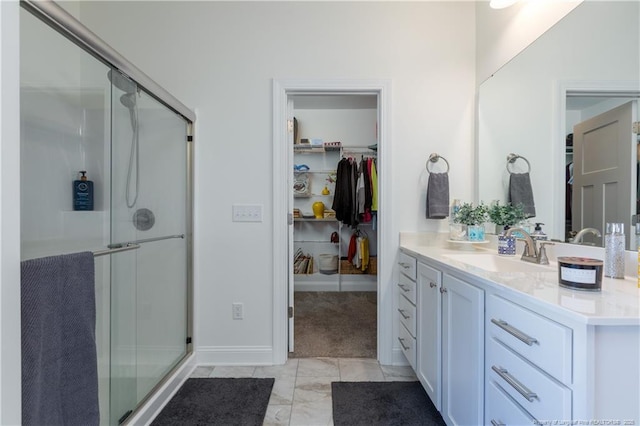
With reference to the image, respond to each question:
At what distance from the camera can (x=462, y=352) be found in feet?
3.61

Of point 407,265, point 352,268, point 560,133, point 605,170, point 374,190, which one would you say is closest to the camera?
point 605,170

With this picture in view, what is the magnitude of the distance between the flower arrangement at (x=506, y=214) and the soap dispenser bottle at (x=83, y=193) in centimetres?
238

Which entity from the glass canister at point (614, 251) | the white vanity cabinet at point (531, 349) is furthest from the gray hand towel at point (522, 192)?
the white vanity cabinet at point (531, 349)

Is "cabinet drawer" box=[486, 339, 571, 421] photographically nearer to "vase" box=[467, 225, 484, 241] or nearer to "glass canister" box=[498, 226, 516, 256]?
"glass canister" box=[498, 226, 516, 256]

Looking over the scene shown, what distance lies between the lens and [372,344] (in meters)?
2.16

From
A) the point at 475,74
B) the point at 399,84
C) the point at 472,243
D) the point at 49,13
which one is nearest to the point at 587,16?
the point at 475,74

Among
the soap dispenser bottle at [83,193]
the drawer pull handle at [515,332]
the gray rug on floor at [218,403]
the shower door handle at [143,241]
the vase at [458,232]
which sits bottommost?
the gray rug on floor at [218,403]

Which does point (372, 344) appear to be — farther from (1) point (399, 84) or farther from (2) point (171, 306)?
(1) point (399, 84)

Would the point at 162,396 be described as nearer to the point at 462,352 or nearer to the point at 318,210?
the point at 462,352

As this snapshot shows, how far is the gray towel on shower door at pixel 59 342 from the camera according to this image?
760 mm

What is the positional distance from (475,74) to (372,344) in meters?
2.17

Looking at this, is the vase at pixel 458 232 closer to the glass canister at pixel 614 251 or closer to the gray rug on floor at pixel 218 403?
the glass canister at pixel 614 251

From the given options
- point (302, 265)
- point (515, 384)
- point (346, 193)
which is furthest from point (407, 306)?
point (302, 265)

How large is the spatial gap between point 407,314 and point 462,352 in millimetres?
643
